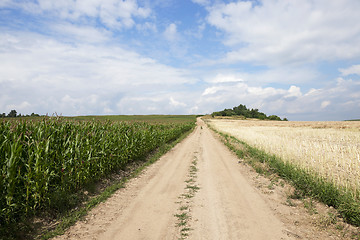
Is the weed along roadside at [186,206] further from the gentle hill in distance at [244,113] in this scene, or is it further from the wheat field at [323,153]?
the gentle hill in distance at [244,113]

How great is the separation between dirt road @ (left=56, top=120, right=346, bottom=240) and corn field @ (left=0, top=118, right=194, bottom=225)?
4.43 ft

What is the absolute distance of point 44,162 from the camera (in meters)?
5.38

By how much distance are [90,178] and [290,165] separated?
878 centimetres

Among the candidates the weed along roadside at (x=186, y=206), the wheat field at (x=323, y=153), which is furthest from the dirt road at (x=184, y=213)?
the wheat field at (x=323, y=153)

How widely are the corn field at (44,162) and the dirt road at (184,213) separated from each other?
135 centimetres

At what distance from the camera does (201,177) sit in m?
9.45

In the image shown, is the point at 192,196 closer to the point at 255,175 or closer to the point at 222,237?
the point at 222,237

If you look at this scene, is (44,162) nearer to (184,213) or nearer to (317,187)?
(184,213)

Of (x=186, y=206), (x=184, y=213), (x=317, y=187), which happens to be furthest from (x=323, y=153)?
(x=184, y=213)

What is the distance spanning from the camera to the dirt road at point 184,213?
4.70m

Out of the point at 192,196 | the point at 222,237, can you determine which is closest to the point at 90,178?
the point at 192,196

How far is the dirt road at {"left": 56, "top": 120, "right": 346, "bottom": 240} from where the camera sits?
4703 mm

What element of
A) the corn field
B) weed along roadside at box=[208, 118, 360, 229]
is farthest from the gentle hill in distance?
the corn field

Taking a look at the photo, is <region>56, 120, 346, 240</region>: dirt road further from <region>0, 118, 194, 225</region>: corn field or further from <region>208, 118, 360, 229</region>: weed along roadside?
<region>208, 118, 360, 229</region>: weed along roadside
